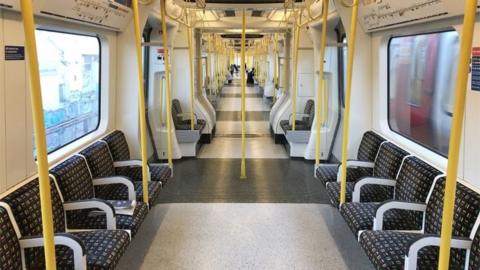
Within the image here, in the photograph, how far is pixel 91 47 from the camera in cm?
550

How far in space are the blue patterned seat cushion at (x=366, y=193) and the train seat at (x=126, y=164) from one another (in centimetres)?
187

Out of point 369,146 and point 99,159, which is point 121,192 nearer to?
point 99,159

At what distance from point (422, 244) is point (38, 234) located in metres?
2.44

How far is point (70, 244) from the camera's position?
110 inches

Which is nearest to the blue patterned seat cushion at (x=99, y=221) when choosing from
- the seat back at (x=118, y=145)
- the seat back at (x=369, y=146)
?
the seat back at (x=118, y=145)

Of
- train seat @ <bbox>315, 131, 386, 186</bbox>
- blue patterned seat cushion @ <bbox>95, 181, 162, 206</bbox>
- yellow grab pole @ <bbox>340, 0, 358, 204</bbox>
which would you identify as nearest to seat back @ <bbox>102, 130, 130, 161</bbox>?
blue patterned seat cushion @ <bbox>95, 181, 162, 206</bbox>

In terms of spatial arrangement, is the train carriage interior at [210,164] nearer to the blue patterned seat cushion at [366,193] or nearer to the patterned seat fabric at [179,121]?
the blue patterned seat cushion at [366,193]

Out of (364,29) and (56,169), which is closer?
(56,169)

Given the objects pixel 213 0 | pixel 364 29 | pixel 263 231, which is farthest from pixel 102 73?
pixel 364 29

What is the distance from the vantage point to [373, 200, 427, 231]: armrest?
3.60 m

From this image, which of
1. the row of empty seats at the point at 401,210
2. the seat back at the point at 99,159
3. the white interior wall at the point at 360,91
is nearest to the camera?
the row of empty seats at the point at 401,210

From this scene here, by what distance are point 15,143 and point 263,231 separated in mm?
2565

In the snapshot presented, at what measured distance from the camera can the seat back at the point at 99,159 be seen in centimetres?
450

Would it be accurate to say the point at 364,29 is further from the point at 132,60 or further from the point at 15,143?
the point at 15,143
